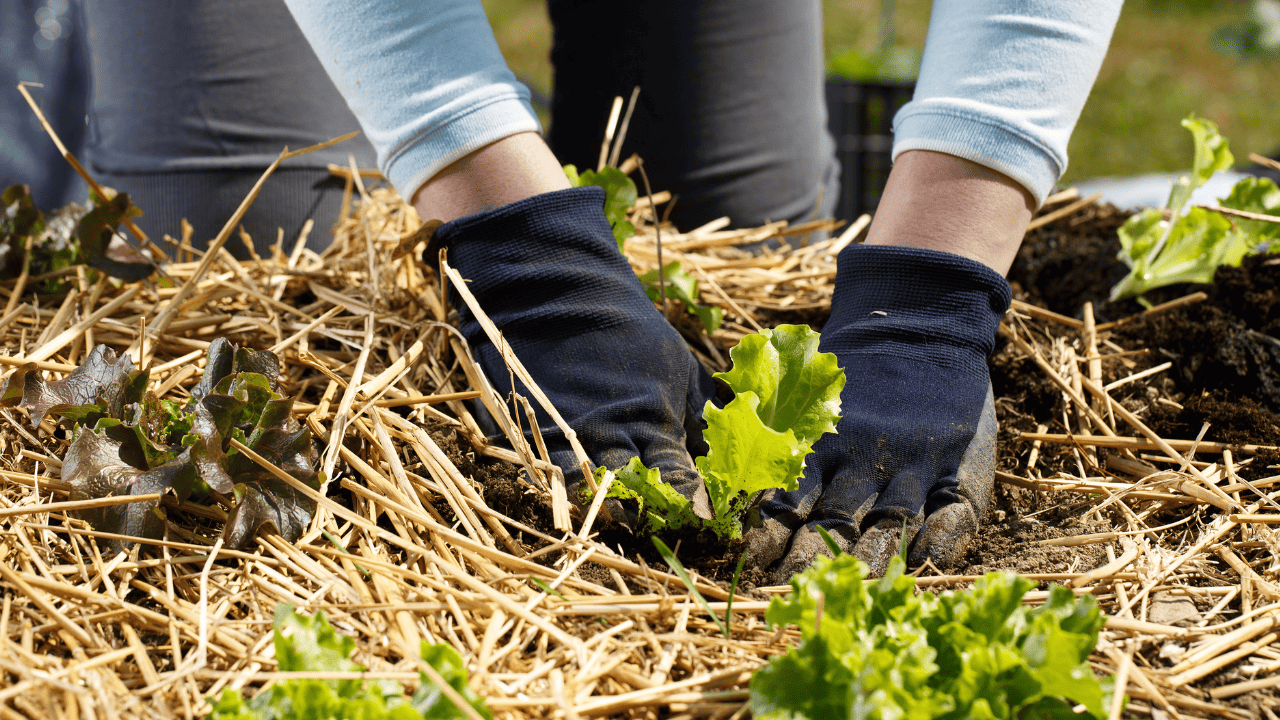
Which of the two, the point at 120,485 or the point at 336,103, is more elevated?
the point at 336,103

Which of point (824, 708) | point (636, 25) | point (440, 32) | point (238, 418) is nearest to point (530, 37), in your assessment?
point (636, 25)

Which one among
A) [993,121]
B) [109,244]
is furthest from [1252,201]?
[109,244]

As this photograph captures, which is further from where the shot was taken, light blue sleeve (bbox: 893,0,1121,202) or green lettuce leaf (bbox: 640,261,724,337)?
green lettuce leaf (bbox: 640,261,724,337)

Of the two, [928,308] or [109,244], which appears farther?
[109,244]

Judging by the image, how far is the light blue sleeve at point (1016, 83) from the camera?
0.99 m

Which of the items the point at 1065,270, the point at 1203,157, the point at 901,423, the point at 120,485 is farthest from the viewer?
the point at 1065,270

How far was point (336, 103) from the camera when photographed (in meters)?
1.70

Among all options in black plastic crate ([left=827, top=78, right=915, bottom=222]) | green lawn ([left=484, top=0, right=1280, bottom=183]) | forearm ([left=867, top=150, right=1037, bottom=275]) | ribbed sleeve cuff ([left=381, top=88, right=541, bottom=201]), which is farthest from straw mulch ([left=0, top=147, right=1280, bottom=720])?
green lawn ([left=484, top=0, right=1280, bottom=183])

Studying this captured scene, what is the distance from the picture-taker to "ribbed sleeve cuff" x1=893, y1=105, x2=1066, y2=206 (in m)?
0.99

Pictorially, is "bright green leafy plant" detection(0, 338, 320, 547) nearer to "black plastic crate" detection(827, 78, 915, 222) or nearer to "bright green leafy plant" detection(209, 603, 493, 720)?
"bright green leafy plant" detection(209, 603, 493, 720)

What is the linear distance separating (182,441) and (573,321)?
46 centimetres

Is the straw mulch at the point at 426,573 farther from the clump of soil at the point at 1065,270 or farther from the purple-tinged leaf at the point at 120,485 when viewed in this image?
the clump of soil at the point at 1065,270

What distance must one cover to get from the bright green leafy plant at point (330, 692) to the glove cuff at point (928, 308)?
0.67m

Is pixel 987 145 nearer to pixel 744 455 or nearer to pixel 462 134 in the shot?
pixel 744 455
